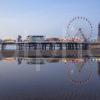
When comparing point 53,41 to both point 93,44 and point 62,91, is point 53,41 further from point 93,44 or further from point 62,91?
point 62,91

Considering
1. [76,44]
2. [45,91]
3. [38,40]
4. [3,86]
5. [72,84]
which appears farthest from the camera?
[38,40]

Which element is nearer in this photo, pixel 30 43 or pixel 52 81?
pixel 52 81

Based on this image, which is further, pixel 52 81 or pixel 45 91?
pixel 52 81

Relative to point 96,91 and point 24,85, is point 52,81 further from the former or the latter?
point 96,91

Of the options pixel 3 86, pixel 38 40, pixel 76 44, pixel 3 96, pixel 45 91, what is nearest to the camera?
pixel 3 96

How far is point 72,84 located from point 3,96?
537 cm

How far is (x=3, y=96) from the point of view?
14.7 metres

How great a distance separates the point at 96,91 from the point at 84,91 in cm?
54

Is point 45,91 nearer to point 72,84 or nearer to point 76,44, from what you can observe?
A: point 72,84

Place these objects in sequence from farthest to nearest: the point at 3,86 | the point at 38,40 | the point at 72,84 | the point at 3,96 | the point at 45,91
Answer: the point at 38,40
the point at 72,84
the point at 3,86
the point at 45,91
the point at 3,96

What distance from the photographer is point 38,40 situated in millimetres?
93250

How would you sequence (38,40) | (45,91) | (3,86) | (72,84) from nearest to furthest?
1. (45,91)
2. (3,86)
3. (72,84)
4. (38,40)

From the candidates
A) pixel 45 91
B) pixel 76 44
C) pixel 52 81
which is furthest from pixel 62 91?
pixel 76 44

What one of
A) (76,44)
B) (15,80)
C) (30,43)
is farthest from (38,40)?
(15,80)
